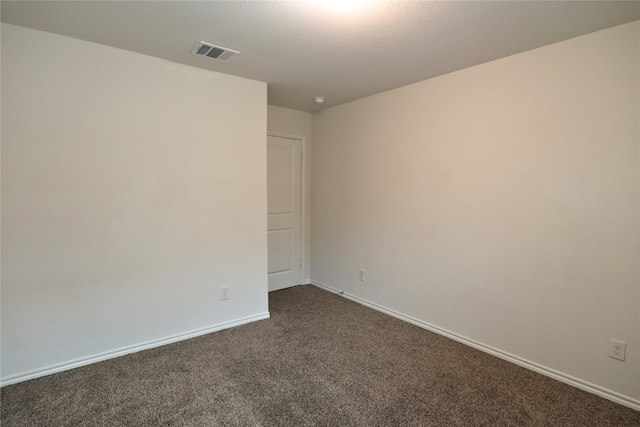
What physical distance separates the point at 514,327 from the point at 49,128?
373cm

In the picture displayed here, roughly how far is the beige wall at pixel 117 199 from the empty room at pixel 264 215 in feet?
0.05

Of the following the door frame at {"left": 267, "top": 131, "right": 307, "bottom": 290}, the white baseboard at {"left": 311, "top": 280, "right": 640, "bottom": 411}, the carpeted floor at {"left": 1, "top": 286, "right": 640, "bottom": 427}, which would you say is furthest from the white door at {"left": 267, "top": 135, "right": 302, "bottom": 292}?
the carpeted floor at {"left": 1, "top": 286, "right": 640, "bottom": 427}

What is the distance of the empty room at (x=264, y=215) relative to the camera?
201cm

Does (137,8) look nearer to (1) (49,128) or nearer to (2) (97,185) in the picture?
(1) (49,128)

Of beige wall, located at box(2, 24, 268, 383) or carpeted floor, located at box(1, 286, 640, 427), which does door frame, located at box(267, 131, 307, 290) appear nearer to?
beige wall, located at box(2, 24, 268, 383)

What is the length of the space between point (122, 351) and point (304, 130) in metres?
3.20

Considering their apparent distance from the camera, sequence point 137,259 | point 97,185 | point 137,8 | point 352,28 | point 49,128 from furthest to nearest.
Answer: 1. point 137,259
2. point 97,185
3. point 49,128
4. point 352,28
5. point 137,8

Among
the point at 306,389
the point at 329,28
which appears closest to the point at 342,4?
the point at 329,28

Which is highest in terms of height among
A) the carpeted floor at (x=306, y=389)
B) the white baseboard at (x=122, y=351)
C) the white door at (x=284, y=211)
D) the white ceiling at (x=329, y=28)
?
the white ceiling at (x=329, y=28)

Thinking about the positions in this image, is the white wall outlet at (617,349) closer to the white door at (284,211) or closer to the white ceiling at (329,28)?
the white ceiling at (329,28)

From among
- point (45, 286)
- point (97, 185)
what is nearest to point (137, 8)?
point (97, 185)

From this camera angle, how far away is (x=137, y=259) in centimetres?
266

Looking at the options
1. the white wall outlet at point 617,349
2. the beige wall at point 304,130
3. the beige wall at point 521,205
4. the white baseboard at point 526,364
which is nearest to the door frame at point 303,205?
the beige wall at point 304,130

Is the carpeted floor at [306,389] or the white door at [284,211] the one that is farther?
the white door at [284,211]
